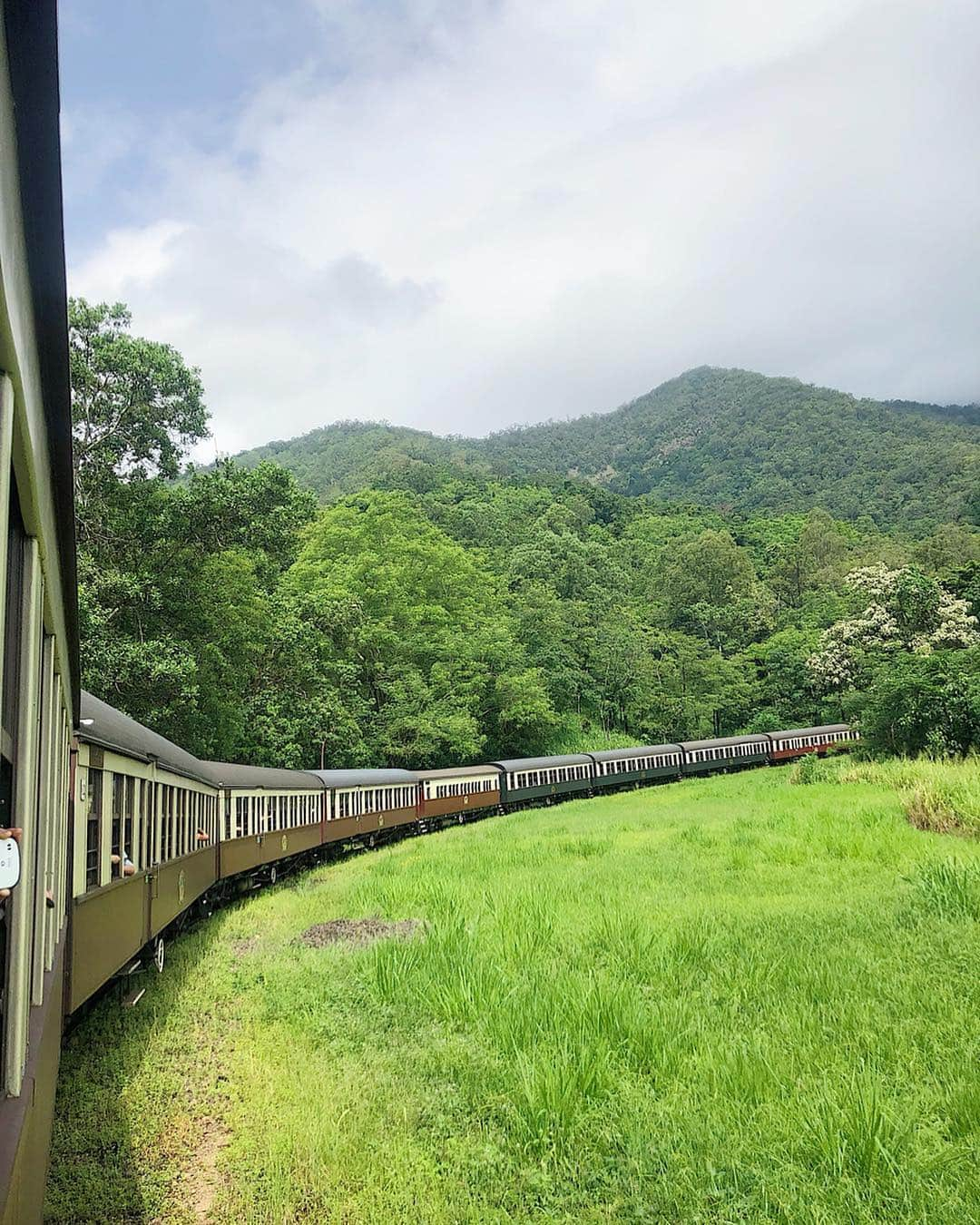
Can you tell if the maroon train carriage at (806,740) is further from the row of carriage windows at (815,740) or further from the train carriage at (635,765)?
the train carriage at (635,765)

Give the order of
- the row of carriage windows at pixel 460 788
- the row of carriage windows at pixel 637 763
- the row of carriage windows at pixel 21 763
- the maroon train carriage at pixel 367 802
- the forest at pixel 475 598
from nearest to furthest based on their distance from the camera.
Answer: the row of carriage windows at pixel 21 763 < the maroon train carriage at pixel 367 802 < the forest at pixel 475 598 < the row of carriage windows at pixel 460 788 < the row of carriage windows at pixel 637 763

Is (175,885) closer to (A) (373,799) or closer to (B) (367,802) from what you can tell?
(B) (367,802)

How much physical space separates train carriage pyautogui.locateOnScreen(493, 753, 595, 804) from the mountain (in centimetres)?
4003

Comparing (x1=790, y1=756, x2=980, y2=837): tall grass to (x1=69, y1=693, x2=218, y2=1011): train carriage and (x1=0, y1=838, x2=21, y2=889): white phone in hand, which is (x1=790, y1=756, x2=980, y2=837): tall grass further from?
(x1=0, y1=838, x2=21, y2=889): white phone in hand

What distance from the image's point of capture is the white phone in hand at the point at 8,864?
1.69 meters

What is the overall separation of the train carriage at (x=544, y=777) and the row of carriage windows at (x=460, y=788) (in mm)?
906

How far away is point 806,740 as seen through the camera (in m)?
Result: 46.5

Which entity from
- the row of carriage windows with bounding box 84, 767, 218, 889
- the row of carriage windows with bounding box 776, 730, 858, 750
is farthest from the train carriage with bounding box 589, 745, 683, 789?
the row of carriage windows with bounding box 84, 767, 218, 889

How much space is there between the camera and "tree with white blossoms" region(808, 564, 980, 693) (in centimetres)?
3856

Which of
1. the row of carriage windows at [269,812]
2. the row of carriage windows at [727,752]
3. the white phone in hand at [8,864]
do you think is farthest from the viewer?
the row of carriage windows at [727,752]

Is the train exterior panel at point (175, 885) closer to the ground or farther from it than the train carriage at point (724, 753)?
closer to the ground

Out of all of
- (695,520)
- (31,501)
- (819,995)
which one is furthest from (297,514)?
(695,520)

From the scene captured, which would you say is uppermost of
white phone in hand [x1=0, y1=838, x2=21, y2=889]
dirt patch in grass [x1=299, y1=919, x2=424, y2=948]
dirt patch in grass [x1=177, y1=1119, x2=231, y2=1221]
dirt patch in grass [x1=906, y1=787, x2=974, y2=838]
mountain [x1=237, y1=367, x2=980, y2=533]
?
mountain [x1=237, y1=367, x2=980, y2=533]

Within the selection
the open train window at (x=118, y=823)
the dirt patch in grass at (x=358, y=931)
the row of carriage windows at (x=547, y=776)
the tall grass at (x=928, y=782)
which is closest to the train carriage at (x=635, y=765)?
the row of carriage windows at (x=547, y=776)
